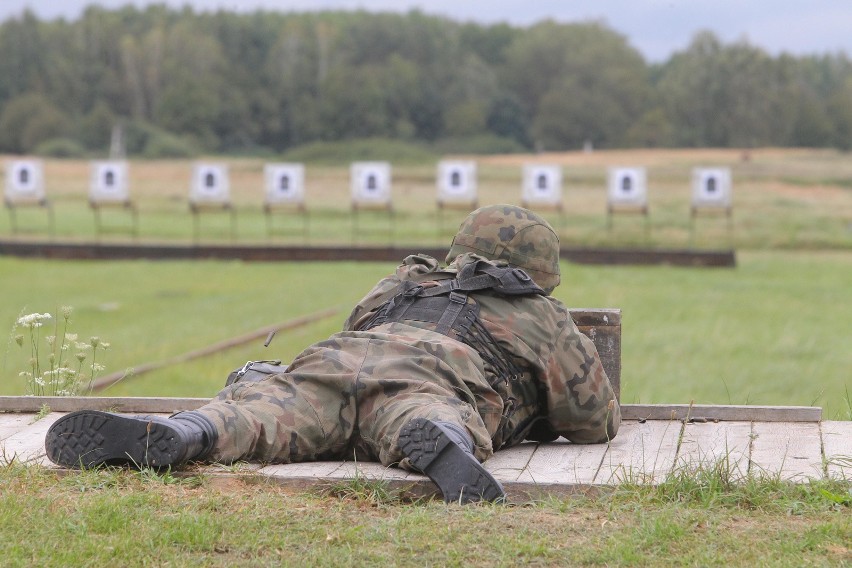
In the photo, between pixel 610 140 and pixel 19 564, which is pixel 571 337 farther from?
pixel 610 140

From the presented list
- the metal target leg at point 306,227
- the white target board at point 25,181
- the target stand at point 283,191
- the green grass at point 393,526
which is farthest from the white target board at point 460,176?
the green grass at point 393,526

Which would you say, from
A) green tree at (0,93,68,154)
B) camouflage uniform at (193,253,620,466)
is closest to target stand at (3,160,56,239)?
camouflage uniform at (193,253,620,466)

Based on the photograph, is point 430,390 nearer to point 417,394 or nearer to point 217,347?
point 417,394

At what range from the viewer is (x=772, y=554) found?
302cm

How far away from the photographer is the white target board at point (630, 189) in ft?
82.4

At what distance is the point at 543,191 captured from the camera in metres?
26.2

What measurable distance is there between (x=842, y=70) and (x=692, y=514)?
93217 mm

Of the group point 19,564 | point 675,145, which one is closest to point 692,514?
point 19,564

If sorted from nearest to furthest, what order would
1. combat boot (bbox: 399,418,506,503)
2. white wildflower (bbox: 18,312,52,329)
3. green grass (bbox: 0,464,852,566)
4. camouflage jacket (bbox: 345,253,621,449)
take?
green grass (bbox: 0,464,852,566) → combat boot (bbox: 399,418,506,503) → camouflage jacket (bbox: 345,253,621,449) → white wildflower (bbox: 18,312,52,329)

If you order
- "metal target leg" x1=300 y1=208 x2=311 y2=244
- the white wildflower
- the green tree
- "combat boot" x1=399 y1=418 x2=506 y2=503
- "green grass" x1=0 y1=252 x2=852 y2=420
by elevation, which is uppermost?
the green tree

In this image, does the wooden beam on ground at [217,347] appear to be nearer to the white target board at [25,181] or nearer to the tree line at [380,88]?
the white target board at [25,181]

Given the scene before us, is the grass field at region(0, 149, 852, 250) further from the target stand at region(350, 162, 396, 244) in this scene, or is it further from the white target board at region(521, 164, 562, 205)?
the white target board at region(521, 164, 562, 205)

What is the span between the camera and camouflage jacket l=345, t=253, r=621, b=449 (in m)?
4.21

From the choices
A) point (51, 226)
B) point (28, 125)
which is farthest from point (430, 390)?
point (28, 125)
